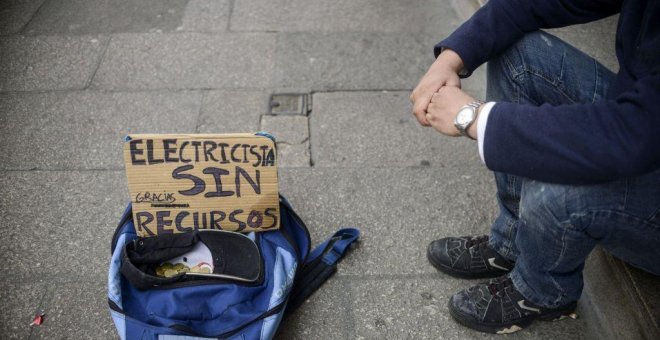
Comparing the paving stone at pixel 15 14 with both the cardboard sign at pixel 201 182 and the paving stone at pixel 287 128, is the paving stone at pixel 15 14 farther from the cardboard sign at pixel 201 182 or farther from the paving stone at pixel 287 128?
the cardboard sign at pixel 201 182

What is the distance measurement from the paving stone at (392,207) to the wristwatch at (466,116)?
780 mm

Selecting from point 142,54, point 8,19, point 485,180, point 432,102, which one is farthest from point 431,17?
point 8,19

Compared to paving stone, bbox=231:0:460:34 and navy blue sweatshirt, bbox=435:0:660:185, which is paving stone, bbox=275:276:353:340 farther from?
paving stone, bbox=231:0:460:34

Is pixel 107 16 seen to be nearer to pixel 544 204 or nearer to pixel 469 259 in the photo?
pixel 469 259

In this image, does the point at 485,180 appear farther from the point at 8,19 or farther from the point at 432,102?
the point at 8,19

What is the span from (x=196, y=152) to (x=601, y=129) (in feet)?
3.88

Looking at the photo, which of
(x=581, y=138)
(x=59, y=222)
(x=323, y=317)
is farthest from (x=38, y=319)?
(x=581, y=138)

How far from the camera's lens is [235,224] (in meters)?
1.87

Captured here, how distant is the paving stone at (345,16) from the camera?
359 centimetres

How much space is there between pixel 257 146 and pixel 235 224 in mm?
317

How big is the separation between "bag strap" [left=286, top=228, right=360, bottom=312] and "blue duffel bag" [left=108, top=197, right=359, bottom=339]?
0.07 m

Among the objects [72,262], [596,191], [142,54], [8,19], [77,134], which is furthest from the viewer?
[8,19]

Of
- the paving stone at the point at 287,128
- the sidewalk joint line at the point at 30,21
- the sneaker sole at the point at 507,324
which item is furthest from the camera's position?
the sidewalk joint line at the point at 30,21

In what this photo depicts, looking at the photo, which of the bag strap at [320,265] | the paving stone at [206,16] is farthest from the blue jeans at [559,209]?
the paving stone at [206,16]
